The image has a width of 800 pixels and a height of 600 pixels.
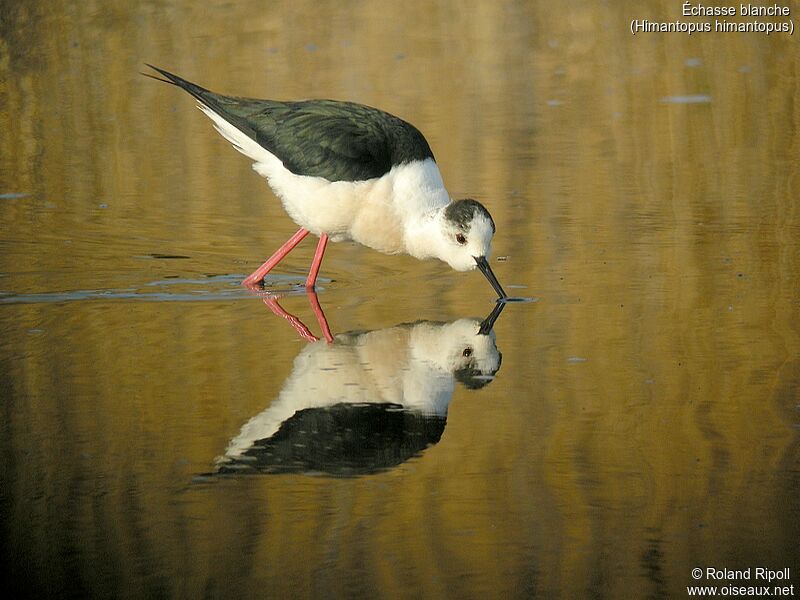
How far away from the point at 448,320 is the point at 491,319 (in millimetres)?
197

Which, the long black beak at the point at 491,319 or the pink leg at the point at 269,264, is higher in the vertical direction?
the pink leg at the point at 269,264

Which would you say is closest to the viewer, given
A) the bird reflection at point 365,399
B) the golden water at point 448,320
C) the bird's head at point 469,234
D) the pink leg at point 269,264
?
the golden water at point 448,320

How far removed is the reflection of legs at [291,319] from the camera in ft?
20.8

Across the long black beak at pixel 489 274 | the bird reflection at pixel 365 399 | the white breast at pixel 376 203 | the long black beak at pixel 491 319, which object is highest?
the white breast at pixel 376 203

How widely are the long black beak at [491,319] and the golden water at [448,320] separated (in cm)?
6

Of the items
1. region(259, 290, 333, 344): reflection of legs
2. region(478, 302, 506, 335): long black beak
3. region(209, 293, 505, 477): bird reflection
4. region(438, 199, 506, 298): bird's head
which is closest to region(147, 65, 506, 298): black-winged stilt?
region(438, 199, 506, 298): bird's head

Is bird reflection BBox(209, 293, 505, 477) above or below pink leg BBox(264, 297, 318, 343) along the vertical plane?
below

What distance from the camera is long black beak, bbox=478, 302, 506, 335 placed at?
635 cm

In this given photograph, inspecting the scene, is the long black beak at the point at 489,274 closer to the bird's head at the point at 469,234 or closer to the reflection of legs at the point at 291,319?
the bird's head at the point at 469,234

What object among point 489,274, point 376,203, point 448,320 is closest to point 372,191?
point 376,203

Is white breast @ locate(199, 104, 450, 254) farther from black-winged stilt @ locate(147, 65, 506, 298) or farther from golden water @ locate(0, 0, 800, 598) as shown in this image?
golden water @ locate(0, 0, 800, 598)

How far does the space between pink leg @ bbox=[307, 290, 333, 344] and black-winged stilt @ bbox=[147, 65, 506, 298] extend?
0.18 meters

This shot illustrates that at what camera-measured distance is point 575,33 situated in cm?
1560

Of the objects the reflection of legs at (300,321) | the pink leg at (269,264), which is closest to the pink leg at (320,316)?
the reflection of legs at (300,321)
